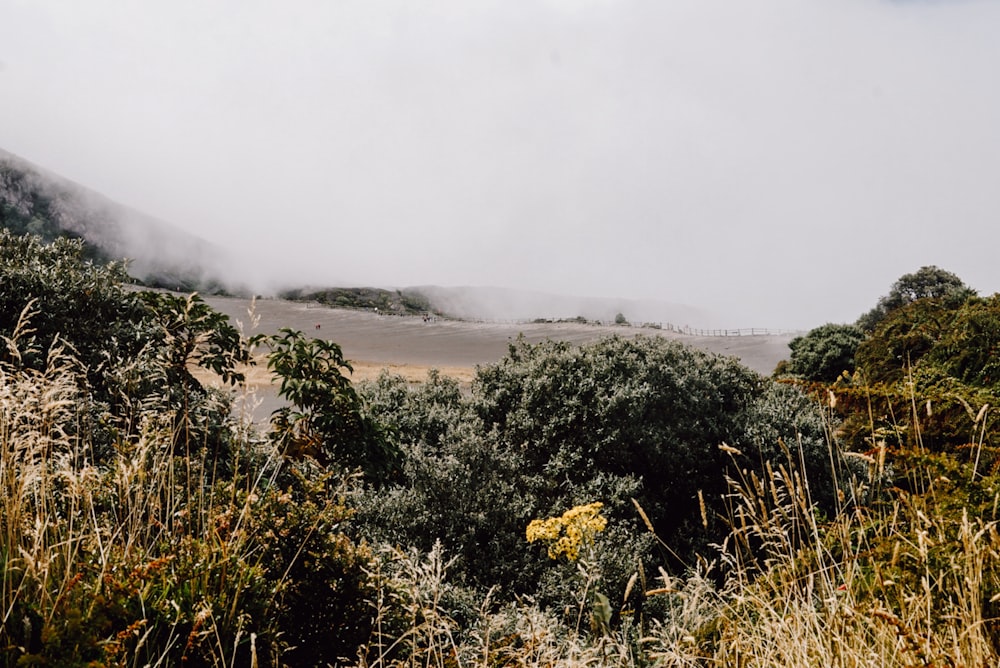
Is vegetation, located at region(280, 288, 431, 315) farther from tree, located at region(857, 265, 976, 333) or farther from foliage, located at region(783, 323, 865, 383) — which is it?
foliage, located at region(783, 323, 865, 383)

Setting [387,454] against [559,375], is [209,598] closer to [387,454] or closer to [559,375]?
[387,454]

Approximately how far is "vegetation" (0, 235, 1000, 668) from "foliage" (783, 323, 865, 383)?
919cm

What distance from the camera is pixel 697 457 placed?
9.59 m

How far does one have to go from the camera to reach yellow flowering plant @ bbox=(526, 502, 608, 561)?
6.00 metres

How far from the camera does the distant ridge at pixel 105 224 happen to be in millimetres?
102875

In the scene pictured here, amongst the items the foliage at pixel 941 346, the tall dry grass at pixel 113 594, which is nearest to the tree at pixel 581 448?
the foliage at pixel 941 346

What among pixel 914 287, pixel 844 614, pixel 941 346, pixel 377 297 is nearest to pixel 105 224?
pixel 377 297

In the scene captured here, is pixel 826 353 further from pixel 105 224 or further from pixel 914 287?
pixel 105 224

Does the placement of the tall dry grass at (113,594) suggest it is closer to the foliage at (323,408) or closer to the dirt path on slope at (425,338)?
the foliage at (323,408)

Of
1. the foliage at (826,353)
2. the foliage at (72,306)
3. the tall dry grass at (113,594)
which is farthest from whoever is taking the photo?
the foliage at (826,353)

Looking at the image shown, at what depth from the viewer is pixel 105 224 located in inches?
4670

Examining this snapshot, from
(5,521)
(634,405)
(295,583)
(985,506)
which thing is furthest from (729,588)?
(634,405)

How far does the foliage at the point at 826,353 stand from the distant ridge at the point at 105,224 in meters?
92.5

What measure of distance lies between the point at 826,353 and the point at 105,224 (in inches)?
5266
